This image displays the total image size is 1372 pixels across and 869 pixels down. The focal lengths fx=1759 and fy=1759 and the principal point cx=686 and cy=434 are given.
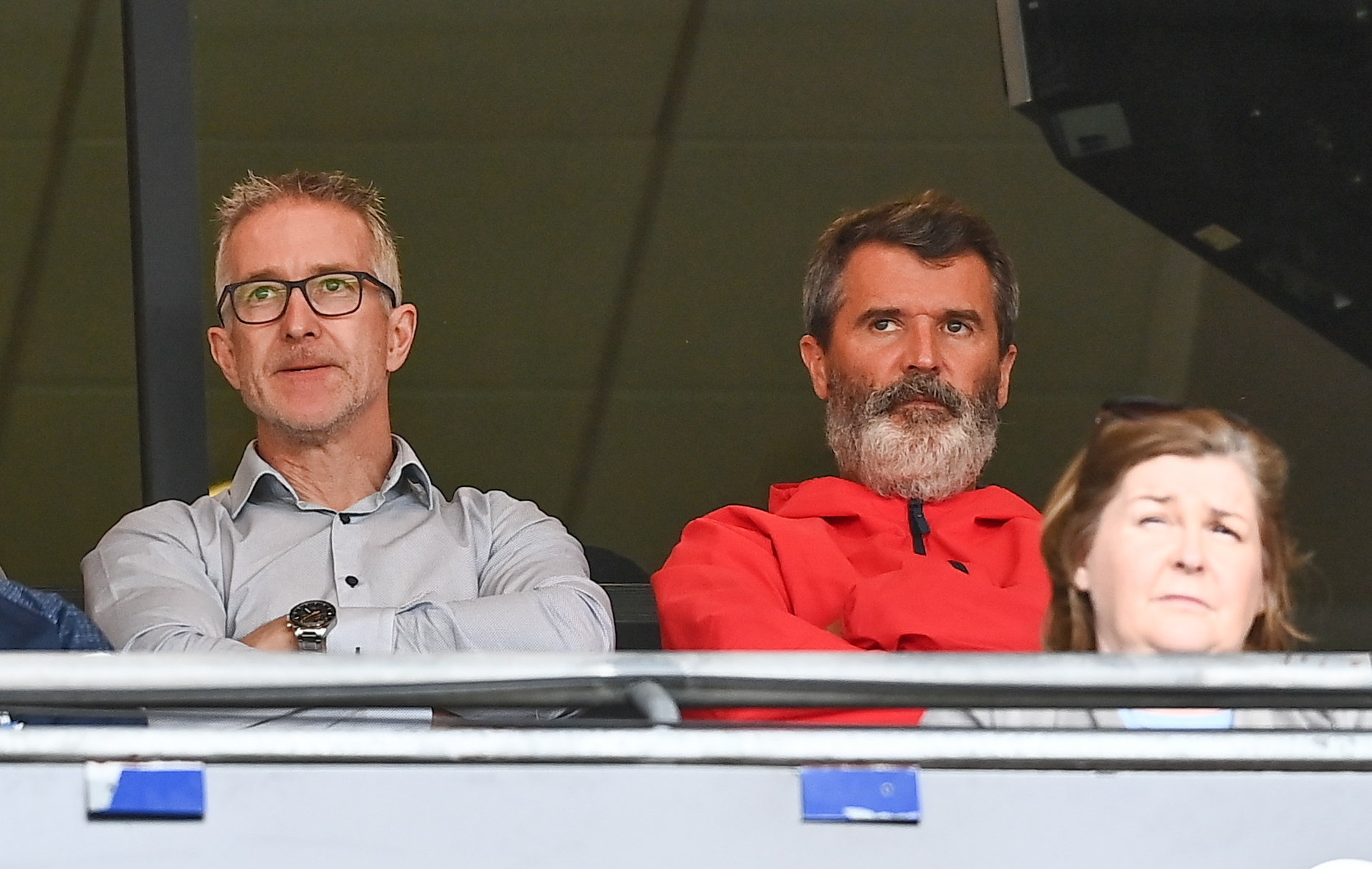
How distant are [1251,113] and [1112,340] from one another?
2.45 meters

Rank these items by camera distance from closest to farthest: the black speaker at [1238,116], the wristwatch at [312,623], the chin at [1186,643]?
1. the chin at [1186,643]
2. the wristwatch at [312,623]
3. the black speaker at [1238,116]

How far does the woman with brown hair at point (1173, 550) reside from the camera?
63.1 inches

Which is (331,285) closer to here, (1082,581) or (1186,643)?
(1082,581)

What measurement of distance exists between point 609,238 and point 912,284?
3724mm

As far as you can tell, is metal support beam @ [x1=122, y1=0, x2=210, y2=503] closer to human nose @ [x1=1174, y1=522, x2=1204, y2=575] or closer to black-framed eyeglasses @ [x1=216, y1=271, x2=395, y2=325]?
black-framed eyeglasses @ [x1=216, y1=271, x2=395, y2=325]

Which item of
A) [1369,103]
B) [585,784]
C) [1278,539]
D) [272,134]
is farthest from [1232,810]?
[272,134]

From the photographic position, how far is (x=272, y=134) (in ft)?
20.0

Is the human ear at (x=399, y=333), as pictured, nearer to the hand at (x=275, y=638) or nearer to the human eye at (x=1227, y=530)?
the hand at (x=275, y=638)

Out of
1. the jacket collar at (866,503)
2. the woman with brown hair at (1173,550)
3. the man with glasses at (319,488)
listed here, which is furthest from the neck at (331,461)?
the woman with brown hair at (1173,550)

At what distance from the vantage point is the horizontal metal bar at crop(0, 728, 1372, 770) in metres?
1.36

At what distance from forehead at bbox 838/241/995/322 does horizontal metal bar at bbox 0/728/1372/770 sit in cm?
130

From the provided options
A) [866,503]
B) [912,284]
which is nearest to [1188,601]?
[866,503]

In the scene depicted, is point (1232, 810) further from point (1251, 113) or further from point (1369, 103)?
point (1251, 113)

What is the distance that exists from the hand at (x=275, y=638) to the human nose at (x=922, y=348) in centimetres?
99
